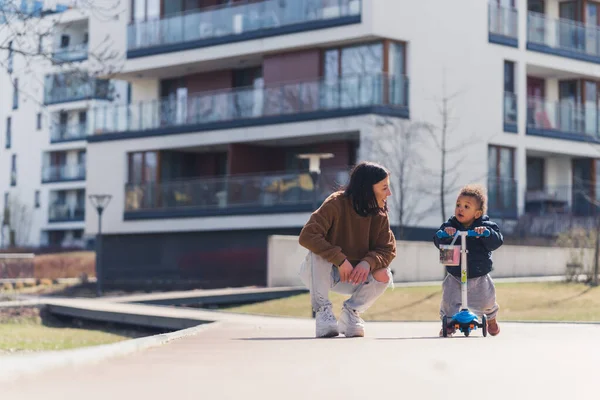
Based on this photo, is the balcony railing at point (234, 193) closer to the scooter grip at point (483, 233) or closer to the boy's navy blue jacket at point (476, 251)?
the boy's navy blue jacket at point (476, 251)

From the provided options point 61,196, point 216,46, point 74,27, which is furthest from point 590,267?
point 61,196

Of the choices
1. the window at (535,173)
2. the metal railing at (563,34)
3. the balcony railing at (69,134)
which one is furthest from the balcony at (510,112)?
the balcony railing at (69,134)

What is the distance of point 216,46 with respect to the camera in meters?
38.7

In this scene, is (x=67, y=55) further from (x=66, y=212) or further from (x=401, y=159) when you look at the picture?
(x=401, y=159)

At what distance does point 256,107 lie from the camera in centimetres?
3703

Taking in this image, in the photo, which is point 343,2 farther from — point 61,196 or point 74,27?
point 61,196

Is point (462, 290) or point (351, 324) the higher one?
point (462, 290)

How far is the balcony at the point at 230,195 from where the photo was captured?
34.9 m

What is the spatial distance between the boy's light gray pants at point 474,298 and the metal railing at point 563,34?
30.6m

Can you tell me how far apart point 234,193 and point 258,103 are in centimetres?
283

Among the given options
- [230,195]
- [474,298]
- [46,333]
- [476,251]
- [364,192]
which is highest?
[230,195]

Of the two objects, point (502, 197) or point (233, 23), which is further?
point (502, 197)

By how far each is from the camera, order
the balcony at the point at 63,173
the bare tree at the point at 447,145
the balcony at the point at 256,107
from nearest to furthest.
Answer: the balcony at the point at 256,107, the bare tree at the point at 447,145, the balcony at the point at 63,173

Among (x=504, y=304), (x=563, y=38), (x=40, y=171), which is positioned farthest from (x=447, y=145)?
(x=40, y=171)
